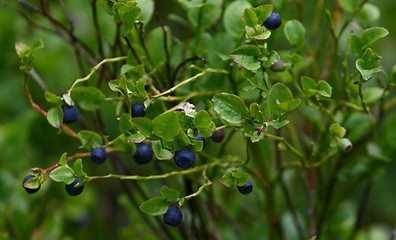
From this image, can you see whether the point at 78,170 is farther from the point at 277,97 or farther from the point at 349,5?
the point at 349,5

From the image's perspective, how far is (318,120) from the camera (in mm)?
1013

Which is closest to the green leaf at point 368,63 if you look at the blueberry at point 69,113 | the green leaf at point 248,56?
the green leaf at point 248,56

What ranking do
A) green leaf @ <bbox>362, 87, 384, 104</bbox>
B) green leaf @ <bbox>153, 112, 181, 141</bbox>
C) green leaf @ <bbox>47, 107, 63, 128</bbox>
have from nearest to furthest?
green leaf @ <bbox>153, 112, 181, 141</bbox>
green leaf @ <bbox>47, 107, 63, 128</bbox>
green leaf @ <bbox>362, 87, 384, 104</bbox>

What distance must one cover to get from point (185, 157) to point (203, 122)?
0.13 ft

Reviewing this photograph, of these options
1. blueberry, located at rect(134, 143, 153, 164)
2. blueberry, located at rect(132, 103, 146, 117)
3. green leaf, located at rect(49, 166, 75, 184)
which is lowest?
blueberry, located at rect(134, 143, 153, 164)

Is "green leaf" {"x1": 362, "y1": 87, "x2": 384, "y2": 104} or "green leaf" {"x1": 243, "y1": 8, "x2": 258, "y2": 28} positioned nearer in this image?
"green leaf" {"x1": 243, "y1": 8, "x2": 258, "y2": 28}

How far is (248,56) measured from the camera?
2.48 feet

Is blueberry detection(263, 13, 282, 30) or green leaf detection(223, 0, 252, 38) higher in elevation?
blueberry detection(263, 13, 282, 30)

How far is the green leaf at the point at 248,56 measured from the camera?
2.44 feet

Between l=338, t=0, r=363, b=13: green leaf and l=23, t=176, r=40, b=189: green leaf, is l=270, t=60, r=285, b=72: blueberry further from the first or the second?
l=23, t=176, r=40, b=189: green leaf

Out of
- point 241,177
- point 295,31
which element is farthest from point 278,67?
point 241,177

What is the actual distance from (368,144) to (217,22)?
301 millimetres

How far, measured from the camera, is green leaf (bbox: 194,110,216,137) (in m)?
0.72

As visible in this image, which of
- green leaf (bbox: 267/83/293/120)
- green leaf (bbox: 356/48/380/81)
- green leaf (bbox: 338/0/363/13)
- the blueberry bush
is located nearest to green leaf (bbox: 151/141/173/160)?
the blueberry bush
